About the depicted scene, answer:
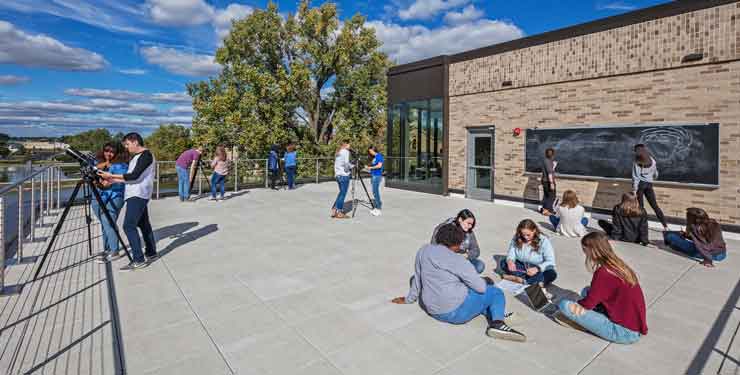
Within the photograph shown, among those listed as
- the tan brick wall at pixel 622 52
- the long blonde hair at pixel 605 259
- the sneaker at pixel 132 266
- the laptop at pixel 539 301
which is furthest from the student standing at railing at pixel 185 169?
the long blonde hair at pixel 605 259

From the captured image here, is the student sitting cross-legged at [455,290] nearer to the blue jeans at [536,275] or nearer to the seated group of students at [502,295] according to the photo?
the seated group of students at [502,295]

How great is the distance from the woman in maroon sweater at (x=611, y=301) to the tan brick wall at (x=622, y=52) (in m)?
6.51

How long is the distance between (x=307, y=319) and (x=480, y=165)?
929 cm

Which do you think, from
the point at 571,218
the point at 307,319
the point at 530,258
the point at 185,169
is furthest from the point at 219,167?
the point at 530,258

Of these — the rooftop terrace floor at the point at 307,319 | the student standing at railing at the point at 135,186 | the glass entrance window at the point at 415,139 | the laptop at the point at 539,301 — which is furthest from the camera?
the glass entrance window at the point at 415,139

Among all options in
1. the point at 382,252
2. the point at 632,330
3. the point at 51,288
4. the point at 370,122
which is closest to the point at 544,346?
the point at 632,330

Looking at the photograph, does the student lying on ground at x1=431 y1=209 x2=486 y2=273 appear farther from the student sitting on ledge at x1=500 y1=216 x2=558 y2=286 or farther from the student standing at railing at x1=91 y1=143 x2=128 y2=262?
the student standing at railing at x1=91 y1=143 x2=128 y2=262

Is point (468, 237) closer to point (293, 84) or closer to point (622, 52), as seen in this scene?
point (622, 52)

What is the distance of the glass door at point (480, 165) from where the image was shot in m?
11.7

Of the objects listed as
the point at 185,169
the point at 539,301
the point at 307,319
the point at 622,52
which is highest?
the point at 622,52

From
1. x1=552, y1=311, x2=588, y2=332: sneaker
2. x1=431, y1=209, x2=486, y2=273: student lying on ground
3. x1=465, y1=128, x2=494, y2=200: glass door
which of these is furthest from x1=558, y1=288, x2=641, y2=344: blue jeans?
x1=465, y1=128, x2=494, y2=200: glass door

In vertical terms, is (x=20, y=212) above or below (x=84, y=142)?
below

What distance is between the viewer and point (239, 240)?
682 centimetres

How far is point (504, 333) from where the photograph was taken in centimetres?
333
